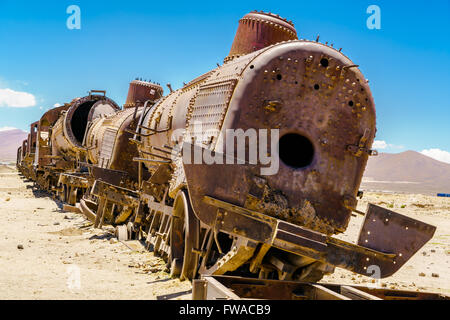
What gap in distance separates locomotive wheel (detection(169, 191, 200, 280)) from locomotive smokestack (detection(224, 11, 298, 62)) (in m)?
2.16

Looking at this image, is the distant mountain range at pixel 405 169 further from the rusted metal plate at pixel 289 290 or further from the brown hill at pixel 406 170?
the rusted metal plate at pixel 289 290

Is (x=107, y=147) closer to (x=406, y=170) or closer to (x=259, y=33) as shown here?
(x=259, y=33)

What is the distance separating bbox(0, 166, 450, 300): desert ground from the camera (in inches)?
190

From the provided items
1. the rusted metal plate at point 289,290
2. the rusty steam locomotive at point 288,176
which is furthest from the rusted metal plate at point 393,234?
the rusted metal plate at point 289,290

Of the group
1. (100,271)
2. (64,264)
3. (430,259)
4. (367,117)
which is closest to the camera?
(367,117)

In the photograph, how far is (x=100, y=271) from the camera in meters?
5.89

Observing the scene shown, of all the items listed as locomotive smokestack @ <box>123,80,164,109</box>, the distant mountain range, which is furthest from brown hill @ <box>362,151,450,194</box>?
locomotive smokestack @ <box>123,80,164,109</box>

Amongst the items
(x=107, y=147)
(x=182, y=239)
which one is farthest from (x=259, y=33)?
(x=107, y=147)

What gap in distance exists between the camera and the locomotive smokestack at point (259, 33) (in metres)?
5.67

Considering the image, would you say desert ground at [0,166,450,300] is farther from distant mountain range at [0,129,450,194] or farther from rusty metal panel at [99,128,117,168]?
distant mountain range at [0,129,450,194]

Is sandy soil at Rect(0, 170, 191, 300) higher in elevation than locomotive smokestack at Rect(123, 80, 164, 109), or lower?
lower
